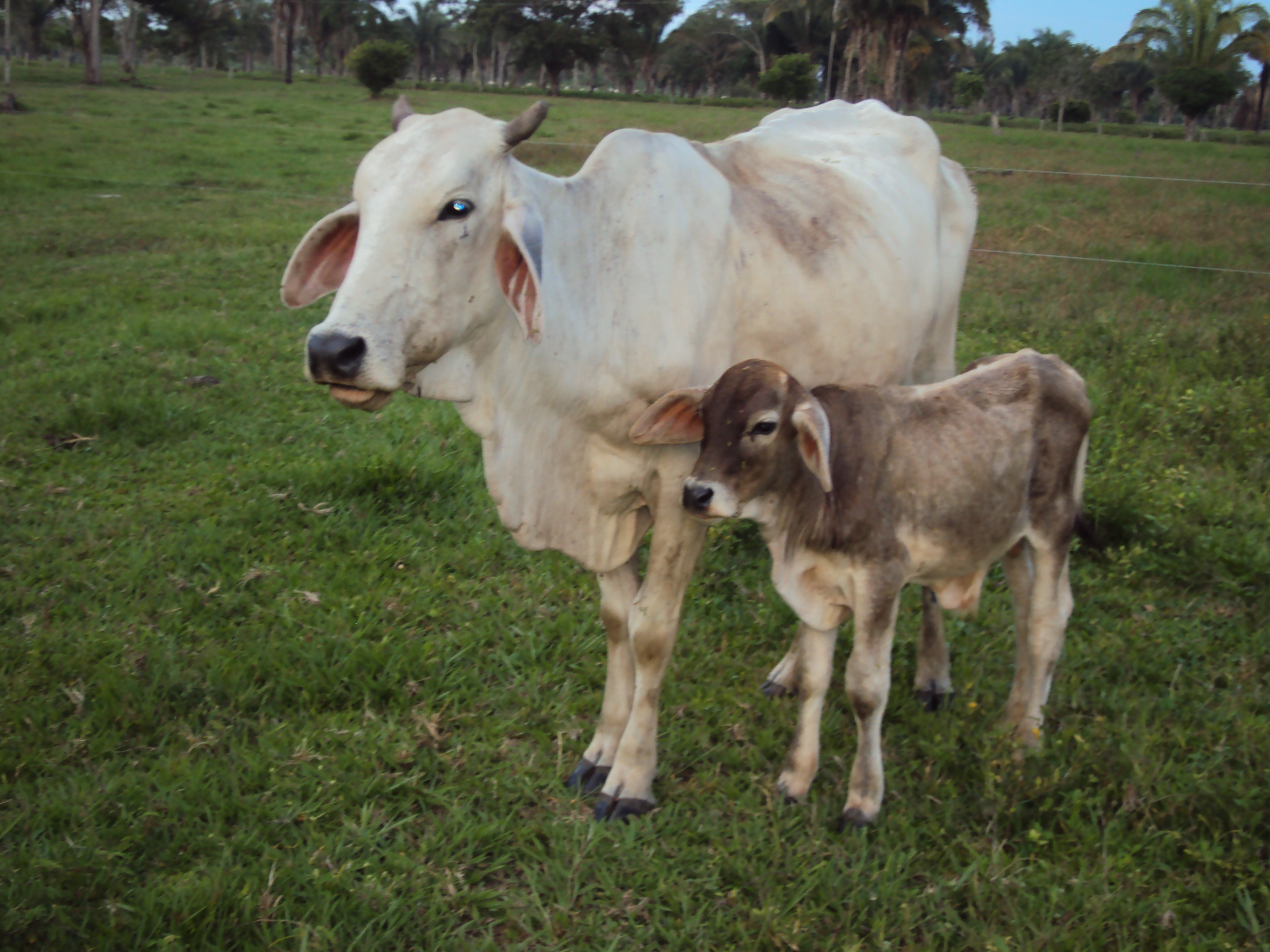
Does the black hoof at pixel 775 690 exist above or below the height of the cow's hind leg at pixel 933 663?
below

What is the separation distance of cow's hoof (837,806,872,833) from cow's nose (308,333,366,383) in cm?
163

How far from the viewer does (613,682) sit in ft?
9.32

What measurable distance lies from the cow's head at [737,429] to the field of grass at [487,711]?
89cm

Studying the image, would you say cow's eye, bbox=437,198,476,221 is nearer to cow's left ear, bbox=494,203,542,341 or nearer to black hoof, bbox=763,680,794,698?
cow's left ear, bbox=494,203,542,341

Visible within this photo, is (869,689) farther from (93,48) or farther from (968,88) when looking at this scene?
(93,48)

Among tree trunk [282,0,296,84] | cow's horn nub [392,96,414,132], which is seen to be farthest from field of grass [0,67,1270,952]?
tree trunk [282,0,296,84]

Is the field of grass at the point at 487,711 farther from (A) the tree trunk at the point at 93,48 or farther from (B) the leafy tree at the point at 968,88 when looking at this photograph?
(A) the tree trunk at the point at 93,48

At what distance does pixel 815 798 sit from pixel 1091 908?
686 millimetres

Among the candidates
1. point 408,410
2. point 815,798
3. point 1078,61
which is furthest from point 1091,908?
point 1078,61

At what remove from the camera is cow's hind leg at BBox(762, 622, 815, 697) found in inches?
124

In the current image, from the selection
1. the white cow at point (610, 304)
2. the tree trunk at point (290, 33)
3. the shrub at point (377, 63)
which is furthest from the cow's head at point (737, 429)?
the tree trunk at point (290, 33)

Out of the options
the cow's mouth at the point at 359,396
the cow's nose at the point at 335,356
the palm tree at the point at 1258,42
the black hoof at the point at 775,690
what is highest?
the palm tree at the point at 1258,42

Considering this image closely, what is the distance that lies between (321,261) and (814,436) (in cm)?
120

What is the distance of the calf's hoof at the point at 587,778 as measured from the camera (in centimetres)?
274
